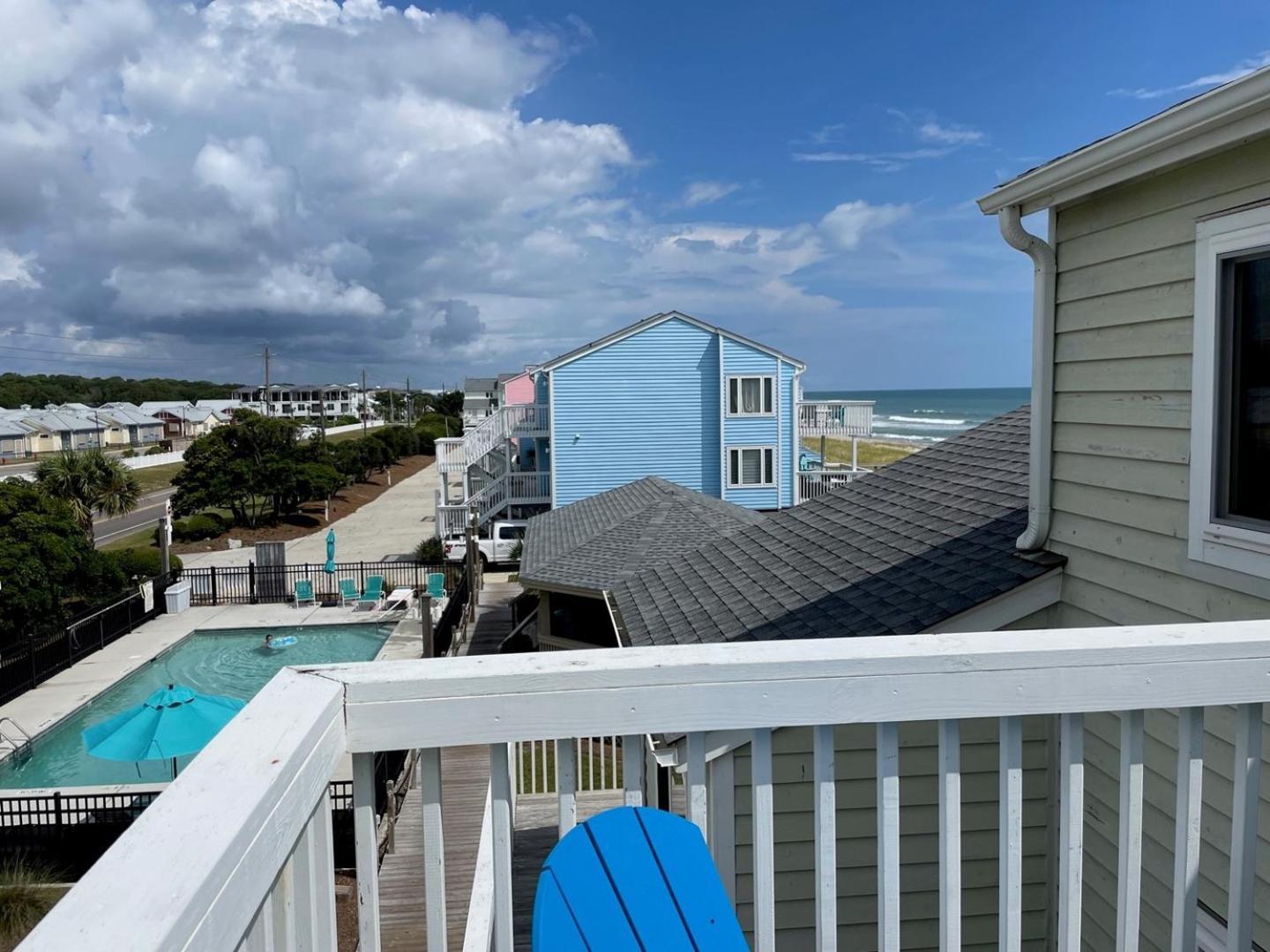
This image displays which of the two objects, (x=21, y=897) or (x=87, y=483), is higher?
(x=87, y=483)

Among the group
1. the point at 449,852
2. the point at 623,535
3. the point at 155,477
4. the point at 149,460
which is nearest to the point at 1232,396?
the point at 449,852

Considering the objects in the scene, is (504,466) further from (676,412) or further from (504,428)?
(676,412)

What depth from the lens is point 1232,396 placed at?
12.2ft

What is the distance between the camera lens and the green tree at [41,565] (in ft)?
57.0

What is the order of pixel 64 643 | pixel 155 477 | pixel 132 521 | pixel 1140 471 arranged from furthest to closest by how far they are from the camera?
pixel 155 477 → pixel 132 521 → pixel 64 643 → pixel 1140 471

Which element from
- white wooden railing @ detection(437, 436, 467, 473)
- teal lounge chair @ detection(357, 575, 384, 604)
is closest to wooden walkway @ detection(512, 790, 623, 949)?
teal lounge chair @ detection(357, 575, 384, 604)

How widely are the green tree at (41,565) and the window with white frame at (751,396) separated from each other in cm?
1703

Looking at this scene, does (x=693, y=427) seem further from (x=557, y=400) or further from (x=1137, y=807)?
(x=1137, y=807)

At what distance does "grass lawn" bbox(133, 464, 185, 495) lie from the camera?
51725 mm

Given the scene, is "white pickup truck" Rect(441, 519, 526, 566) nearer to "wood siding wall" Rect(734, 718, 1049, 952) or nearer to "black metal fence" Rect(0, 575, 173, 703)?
"black metal fence" Rect(0, 575, 173, 703)

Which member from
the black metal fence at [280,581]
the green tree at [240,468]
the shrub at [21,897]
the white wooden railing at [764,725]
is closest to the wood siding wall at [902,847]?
the white wooden railing at [764,725]

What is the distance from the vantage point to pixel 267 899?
106cm

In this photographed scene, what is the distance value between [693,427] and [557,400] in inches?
168

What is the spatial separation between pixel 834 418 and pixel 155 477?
48039 mm
